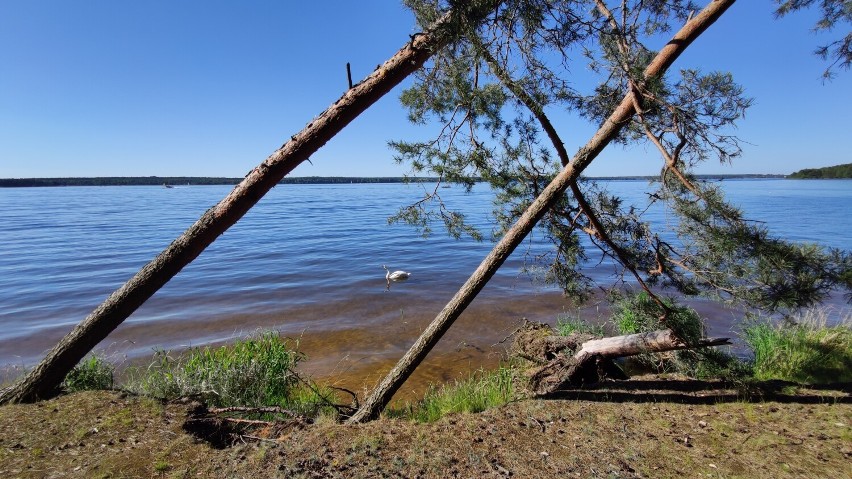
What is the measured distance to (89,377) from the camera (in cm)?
461

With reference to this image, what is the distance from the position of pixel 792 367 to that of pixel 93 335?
8144 mm

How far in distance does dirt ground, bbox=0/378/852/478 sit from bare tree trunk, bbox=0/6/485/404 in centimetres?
35

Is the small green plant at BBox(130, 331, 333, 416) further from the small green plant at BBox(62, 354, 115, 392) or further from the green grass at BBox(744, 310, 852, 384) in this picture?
the green grass at BBox(744, 310, 852, 384)

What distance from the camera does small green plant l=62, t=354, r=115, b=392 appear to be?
14.8ft

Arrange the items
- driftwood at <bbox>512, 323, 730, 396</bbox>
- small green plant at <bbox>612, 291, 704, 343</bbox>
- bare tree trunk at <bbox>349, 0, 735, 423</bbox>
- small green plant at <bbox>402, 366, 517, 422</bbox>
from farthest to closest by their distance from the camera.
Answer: driftwood at <bbox>512, 323, 730, 396</bbox>, small green plant at <bbox>402, 366, 517, 422</bbox>, small green plant at <bbox>612, 291, 704, 343</bbox>, bare tree trunk at <bbox>349, 0, 735, 423</bbox>

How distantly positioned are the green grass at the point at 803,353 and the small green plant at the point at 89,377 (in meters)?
7.55

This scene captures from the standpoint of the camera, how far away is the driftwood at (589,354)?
4637 millimetres

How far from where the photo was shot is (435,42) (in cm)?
337

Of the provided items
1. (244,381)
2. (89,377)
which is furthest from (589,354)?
(89,377)

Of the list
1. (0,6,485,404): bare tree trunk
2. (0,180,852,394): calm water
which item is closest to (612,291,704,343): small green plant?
(0,180,852,394): calm water

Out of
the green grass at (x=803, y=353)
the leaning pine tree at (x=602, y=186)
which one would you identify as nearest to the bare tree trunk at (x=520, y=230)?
the leaning pine tree at (x=602, y=186)

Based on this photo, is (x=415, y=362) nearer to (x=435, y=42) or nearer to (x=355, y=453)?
(x=355, y=453)

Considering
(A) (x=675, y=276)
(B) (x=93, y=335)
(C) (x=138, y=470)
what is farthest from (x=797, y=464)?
(B) (x=93, y=335)

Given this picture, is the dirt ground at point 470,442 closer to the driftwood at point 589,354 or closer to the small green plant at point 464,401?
the small green plant at point 464,401
